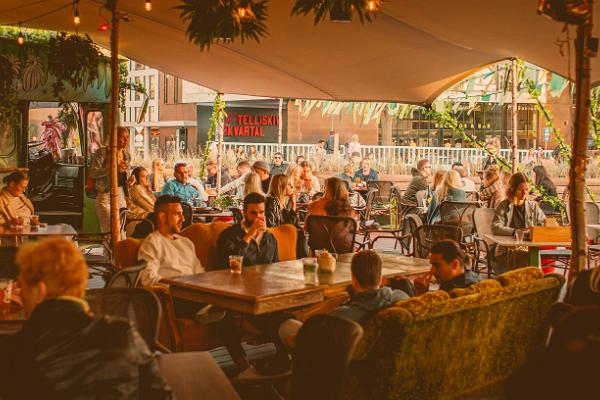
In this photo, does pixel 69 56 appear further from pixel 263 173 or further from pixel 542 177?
pixel 542 177

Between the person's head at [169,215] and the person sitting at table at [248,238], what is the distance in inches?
18.2

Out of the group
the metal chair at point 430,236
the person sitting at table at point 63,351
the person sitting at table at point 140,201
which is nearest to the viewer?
the person sitting at table at point 63,351

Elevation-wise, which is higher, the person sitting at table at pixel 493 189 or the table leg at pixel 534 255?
the person sitting at table at pixel 493 189

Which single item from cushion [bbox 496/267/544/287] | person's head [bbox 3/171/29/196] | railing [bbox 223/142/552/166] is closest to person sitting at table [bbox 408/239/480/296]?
cushion [bbox 496/267/544/287]

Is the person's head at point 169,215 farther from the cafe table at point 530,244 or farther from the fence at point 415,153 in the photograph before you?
the fence at point 415,153

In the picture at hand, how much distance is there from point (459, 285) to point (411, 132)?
29.5 meters

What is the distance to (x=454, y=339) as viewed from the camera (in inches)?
159

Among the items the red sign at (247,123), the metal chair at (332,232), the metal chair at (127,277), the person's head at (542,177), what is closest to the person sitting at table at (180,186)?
the metal chair at (332,232)

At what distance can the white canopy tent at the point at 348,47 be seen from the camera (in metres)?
7.18

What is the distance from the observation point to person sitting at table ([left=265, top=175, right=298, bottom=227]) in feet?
27.4

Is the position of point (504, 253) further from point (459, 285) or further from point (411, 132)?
point (411, 132)

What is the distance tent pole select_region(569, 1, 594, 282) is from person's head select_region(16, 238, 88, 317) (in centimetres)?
331

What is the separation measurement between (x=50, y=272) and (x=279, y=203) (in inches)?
232

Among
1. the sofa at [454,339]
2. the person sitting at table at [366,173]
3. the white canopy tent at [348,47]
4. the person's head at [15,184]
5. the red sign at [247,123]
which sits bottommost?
the sofa at [454,339]
